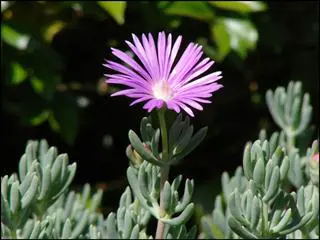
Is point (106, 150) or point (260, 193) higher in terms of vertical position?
point (106, 150)

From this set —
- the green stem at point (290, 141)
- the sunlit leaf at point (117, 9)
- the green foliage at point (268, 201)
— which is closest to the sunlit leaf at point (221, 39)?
the sunlit leaf at point (117, 9)

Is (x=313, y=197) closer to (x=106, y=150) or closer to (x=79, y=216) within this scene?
(x=79, y=216)

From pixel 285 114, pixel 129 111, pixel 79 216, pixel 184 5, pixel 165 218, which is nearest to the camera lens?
pixel 165 218

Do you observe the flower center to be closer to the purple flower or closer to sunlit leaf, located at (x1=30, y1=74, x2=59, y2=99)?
the purple flower

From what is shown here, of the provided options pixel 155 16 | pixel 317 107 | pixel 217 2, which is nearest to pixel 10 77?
pixel 155 16

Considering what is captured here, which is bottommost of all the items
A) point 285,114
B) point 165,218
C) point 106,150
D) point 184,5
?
point 165,218
